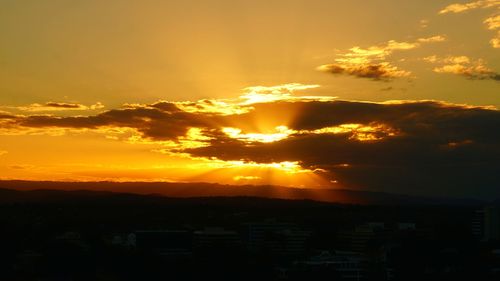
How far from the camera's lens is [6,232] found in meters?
73.2

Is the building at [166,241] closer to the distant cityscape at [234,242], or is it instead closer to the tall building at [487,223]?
the distant cityscape at [234,242]

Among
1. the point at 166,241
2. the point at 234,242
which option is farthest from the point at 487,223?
the point at 166,241

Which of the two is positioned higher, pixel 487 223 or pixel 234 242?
pixel 487 223

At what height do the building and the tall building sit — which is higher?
the tall building

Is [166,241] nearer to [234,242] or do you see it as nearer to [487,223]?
[234,242]

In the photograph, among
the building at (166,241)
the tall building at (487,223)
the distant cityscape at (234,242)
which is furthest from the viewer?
the tall building at (487,223)

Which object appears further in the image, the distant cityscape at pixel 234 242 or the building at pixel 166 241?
the building at pixel 166 241

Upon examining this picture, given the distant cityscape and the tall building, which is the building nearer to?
the distant cityscape

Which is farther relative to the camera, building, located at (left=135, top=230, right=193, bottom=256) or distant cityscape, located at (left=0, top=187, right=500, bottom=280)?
building, located at (left=135, top=230, right=193, bottom=256)

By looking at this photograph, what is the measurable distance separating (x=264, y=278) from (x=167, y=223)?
4722 cm

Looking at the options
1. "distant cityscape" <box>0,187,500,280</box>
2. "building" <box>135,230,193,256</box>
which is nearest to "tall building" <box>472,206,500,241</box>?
"distant cityscape" <box>0,187,500,280</box>

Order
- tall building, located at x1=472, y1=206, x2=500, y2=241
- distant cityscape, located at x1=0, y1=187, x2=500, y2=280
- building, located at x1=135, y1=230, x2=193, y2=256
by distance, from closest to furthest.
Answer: distant cityscape, located at x1=0, y1=187, x2=500, y2=280 → building, located at x1=135, y1=230, x2=193, y2=256 → tall building, located at x1=472, y1=206, x2=500, y2=241

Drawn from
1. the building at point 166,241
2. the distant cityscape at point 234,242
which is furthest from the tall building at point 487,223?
the building at point 166,241

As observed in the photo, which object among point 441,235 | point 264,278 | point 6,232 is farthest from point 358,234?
point 6,232
